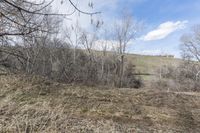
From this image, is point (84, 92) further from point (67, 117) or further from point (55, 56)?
point (55, 56)

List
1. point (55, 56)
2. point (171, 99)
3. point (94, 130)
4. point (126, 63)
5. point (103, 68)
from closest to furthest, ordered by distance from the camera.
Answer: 1. point (94, 130)
2. point (171, 99)
3. point (55, 56)
4. point (103, 68)
5. point (126, 63)

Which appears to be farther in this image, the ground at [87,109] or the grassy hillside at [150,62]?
the grassy hillside at [150,62]

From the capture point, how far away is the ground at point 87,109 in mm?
6059

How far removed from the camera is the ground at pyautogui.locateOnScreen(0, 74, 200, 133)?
6059 mm

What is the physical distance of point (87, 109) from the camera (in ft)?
23.7

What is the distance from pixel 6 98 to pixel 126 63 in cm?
4379

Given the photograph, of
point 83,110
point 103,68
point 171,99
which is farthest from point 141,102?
point 103,68

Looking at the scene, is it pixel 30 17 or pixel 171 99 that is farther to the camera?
pixel 171 99

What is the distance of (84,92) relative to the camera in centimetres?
825

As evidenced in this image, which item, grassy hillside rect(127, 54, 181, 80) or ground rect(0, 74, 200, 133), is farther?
grassy hillside rect(127, 54, 181, 80)

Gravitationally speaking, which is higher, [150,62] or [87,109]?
[150,62]

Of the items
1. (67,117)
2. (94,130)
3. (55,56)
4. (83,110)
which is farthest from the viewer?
(55,56)

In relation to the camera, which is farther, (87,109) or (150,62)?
(150,62)

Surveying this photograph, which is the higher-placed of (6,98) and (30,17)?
(30,17)
